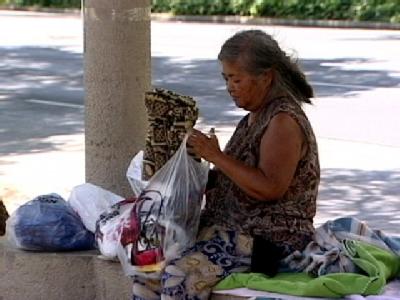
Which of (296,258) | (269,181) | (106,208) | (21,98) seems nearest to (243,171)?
(269,181)

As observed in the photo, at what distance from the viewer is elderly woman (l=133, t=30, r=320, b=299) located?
13.8 ft

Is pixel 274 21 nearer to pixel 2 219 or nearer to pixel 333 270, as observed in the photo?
pixel 2 219

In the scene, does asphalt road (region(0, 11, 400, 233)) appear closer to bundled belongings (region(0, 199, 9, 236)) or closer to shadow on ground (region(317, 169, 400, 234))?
shadow on ground (region(317, 169, 400, 234))

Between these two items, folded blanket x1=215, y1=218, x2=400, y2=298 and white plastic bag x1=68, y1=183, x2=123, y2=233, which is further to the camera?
white plastic bag x1=68, y1=183, x2=123, y2=233

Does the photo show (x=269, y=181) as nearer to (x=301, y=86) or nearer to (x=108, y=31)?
(x=301, y=86)

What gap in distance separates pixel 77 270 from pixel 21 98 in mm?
10299

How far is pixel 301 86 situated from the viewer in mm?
4453

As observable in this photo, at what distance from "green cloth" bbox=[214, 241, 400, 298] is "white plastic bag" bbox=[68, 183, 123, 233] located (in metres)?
1.03

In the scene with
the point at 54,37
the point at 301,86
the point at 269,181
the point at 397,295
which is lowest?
the point at 54,37

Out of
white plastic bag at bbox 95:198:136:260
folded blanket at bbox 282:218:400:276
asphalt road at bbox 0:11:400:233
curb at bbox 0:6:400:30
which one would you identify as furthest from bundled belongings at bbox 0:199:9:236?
curb at bbox 0:6:400:30

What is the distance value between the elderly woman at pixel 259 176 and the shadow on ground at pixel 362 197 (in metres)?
3.12

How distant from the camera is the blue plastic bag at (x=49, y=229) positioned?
198 inches

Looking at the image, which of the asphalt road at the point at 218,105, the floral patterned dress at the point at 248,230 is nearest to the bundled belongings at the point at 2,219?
the floral patterned dress at the point at 248,230

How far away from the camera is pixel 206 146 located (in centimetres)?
429
